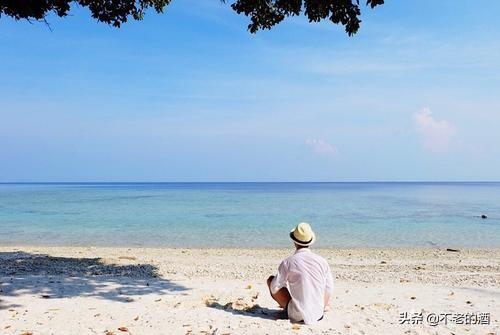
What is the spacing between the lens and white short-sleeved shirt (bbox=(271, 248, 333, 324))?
233 inches

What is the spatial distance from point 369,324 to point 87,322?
396cm

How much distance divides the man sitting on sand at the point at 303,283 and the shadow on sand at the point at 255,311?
38 cm

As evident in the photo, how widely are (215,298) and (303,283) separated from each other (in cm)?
221

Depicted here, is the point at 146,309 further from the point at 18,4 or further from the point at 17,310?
the point at 18,4

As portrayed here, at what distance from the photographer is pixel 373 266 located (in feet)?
44.2

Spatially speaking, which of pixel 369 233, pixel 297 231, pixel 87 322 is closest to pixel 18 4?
pixel 87 322

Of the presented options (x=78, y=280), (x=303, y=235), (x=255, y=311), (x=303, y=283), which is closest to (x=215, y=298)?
(x=255, y=311)

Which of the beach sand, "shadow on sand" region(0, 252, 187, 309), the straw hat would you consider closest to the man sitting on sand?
the straw hat

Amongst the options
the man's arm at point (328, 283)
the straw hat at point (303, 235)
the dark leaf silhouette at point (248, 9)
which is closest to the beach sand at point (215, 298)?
the man's arm at point (328, 283)

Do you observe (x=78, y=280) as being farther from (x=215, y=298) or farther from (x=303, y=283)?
(x=303, y=283)

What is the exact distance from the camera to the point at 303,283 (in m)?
5.88

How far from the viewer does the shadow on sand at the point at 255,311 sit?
6377 millimetres

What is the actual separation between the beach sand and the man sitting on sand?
20cm

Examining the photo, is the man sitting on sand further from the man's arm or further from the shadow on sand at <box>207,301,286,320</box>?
the shadow on sand at <box>207,301,286,320</box>
